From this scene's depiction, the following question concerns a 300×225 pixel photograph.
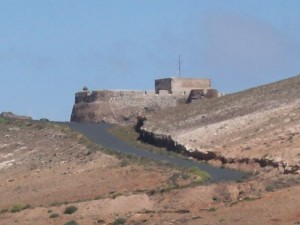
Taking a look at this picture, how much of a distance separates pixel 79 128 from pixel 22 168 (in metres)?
8.80

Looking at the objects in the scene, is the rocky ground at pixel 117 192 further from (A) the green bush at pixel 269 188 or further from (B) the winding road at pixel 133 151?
(B) the winding road at pixel 133 151

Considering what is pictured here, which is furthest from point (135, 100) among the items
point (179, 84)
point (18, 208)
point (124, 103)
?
point (18, 208)

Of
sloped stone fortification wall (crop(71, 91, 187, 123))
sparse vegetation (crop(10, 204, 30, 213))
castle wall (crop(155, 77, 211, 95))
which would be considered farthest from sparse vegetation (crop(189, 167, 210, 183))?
castle wall (crop(155, 77, 211, 95))

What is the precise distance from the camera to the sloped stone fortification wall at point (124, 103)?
193 feet

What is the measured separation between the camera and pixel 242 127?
45.9 m

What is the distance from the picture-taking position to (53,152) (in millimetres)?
48062

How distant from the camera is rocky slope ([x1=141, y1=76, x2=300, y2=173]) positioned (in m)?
39.6

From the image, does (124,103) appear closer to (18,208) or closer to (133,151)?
(133,151)

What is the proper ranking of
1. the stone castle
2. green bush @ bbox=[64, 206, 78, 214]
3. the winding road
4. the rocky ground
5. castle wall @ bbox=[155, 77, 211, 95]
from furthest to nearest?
castle wall @ bbox=[155, 77, 211, 95], the stone castle, the winding road, green bush @ bbox=[64, 206, 78, 214], the rocky ground

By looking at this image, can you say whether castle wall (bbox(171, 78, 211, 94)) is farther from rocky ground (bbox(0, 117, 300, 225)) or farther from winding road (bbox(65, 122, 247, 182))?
rocky ground (bbox(0, 117, 300, 225))

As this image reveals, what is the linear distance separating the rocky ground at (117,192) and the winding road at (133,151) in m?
0.71

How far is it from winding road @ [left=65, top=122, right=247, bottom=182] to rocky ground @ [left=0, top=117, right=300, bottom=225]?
71 centimetres

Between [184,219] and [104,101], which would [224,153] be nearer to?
[184,219]

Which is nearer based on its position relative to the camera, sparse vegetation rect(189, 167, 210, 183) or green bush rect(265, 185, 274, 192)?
green bush rect(265, 185, 274, 192)
